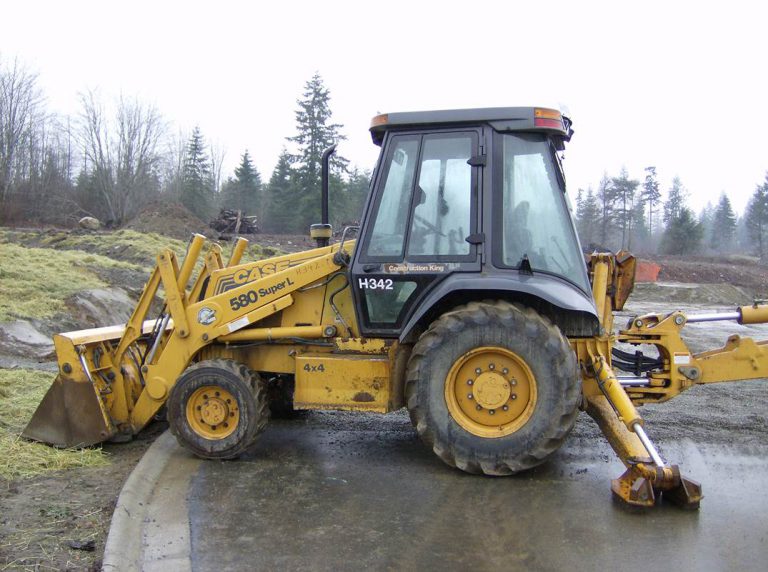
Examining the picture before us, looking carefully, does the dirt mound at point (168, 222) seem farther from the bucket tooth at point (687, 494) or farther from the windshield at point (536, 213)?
the bucket tooth at point (687, 494)

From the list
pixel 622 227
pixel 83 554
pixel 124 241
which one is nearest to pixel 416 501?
pixel 83 554

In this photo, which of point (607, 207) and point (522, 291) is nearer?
point (522, 291)

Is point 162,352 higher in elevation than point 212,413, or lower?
higher

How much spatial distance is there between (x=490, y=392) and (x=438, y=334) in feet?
1.89

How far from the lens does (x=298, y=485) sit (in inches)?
199

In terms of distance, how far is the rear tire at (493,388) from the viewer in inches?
189

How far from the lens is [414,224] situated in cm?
526

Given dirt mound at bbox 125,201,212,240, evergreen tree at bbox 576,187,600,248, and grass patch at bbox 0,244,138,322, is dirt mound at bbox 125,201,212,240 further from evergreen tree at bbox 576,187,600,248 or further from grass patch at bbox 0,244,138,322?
evergreen tree at bbox 576,187,600,248

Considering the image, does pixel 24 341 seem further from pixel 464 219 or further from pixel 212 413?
pixel 464 219

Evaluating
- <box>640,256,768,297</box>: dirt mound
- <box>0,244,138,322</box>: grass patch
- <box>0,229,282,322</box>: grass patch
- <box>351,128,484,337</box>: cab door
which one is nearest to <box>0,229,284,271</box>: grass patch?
<box>0,229,282,322</box>: grass patch

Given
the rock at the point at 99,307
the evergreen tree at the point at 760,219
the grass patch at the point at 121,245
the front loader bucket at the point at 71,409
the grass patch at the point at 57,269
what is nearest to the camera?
→ the front loader bucket at the point at 71,409

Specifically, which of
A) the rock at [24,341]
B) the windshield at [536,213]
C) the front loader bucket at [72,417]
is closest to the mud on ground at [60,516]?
the front loader bucket at [72,417]

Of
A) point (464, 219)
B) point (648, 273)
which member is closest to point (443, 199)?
point (464, 219)

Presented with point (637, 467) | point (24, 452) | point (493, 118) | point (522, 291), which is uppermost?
point (493, 118)
